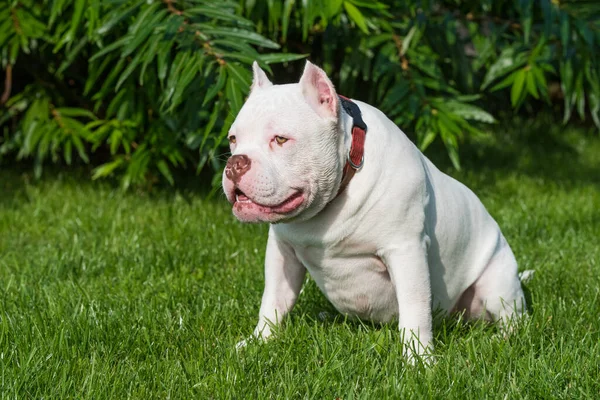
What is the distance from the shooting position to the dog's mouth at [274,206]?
2186 mm

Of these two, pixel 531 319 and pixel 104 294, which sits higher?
pixel 531 319

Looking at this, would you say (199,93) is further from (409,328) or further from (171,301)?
(409,328)

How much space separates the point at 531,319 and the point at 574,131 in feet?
15.4

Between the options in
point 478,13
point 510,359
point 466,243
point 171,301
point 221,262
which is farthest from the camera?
point 478,13

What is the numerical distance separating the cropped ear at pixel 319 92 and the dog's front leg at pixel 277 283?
466 mm

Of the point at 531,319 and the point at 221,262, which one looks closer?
the point at 531,319

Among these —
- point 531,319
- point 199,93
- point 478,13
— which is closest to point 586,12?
point 478,13

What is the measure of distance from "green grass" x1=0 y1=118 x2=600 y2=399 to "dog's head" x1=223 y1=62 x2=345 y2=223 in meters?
0.44

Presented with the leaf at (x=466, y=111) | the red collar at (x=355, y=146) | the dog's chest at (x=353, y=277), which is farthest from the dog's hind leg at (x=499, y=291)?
the leaf at (x=466, y=111)

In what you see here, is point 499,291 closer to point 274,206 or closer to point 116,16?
point 274,206

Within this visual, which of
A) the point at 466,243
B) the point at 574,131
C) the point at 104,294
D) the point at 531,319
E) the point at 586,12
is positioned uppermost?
the point at 586,12

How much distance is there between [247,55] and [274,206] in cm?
140

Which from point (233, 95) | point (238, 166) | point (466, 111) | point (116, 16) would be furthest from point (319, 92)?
point (466, 111)

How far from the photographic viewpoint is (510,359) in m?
2.30
